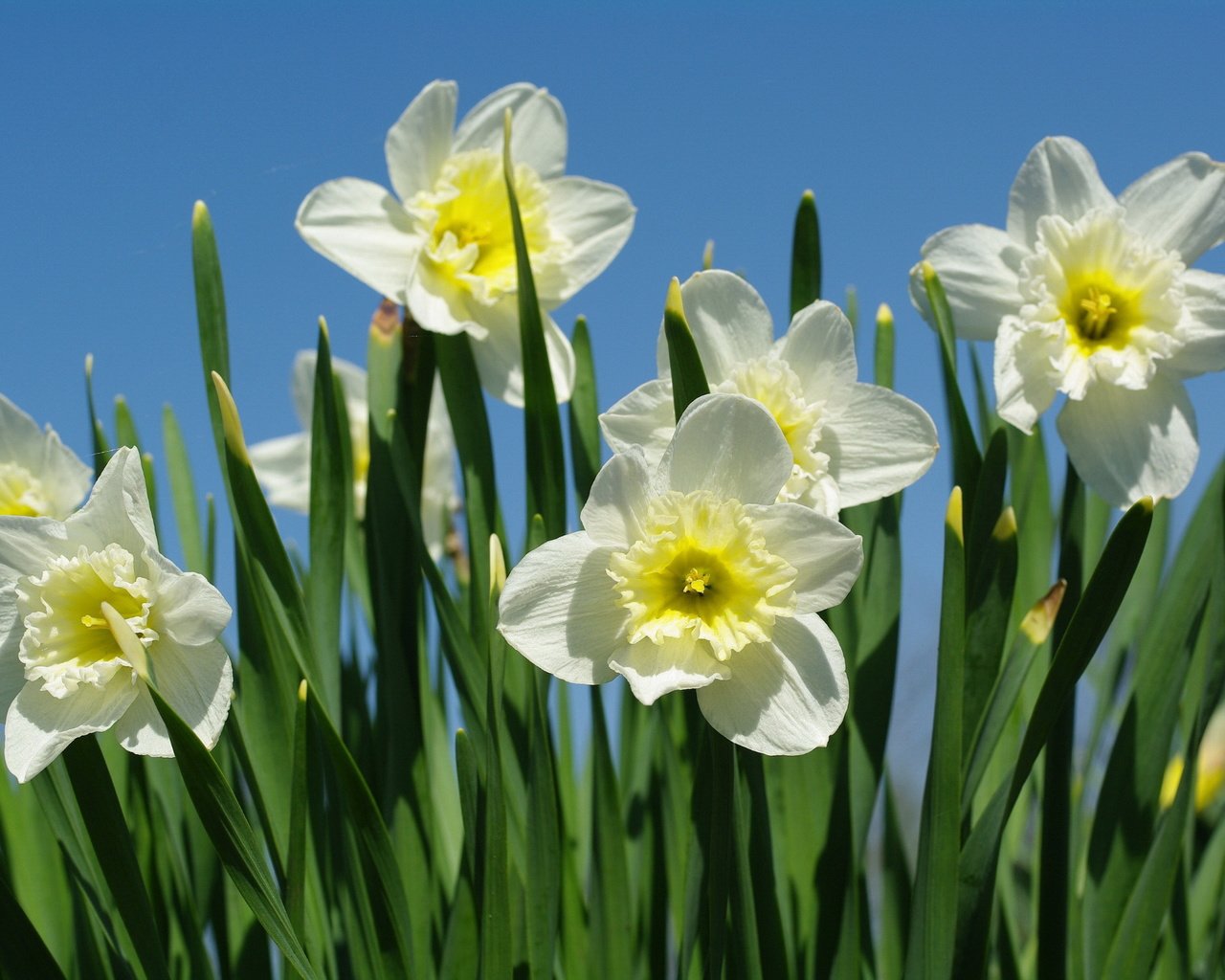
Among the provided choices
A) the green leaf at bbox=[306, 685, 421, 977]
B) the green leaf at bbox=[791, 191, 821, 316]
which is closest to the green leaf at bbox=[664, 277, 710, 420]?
the green leaf at bbox=[791, 191, 821, 316]

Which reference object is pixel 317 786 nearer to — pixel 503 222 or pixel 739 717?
pixel 739 717

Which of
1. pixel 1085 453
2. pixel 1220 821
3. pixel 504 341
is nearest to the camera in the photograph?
pixel 1085 453

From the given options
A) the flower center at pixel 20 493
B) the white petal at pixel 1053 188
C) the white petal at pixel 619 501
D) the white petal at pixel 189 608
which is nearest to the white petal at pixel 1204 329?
the white petal at pixel 1053 188

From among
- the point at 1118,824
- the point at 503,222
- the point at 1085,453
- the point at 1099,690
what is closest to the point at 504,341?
the point at 503,222

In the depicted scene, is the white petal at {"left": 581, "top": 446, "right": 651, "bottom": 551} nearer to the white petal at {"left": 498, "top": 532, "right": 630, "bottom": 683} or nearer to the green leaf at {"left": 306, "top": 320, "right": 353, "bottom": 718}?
the white petal at {"left": 498, "top": 532, "right": 630, "bottom": 683}

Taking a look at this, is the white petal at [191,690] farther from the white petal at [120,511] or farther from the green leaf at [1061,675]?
the green leaf at [1061,675]

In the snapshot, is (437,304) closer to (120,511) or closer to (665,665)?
(120,511)

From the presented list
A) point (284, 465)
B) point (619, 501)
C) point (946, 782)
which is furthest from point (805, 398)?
point (284, 465)
